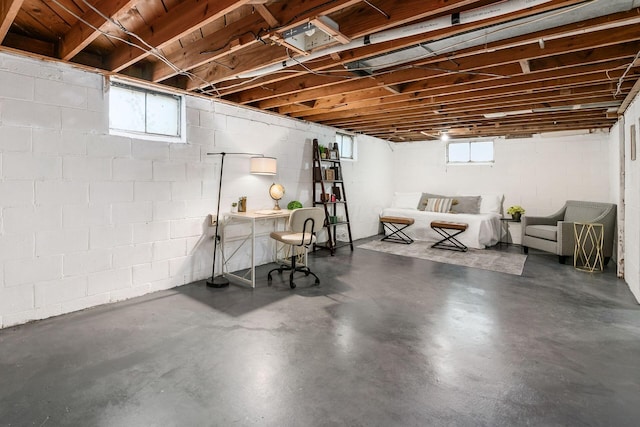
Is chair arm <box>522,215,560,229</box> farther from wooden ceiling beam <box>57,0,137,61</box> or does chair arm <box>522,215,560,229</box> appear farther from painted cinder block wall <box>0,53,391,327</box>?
wooden ceiling beam <box>57,0,137,61</box>

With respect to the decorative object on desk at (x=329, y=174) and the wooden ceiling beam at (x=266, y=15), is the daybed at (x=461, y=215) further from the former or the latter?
the wooden ceiling beam at (x=266, y=15)

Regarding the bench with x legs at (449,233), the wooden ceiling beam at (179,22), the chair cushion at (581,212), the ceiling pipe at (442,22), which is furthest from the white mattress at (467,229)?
the wooden ceiling beam at (179,22)

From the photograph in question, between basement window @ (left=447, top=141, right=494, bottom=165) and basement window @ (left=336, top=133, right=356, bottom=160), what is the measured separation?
7.42ft

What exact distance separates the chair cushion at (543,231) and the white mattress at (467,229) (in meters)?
0.61

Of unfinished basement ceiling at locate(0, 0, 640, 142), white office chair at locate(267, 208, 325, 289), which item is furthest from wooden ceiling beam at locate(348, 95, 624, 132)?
white office chair at locate(267, 208, 325, 289)

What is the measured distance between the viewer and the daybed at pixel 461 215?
19.3 ft

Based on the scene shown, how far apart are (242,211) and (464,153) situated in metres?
5.21

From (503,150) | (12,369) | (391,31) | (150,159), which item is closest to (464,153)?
(503,150)

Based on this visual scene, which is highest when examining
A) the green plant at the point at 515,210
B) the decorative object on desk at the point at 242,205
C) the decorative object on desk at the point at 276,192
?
the decorative object on desk at the point at 276,192

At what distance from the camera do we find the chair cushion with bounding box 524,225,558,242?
16.3ft

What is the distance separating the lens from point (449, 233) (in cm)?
621

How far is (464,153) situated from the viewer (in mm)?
7184

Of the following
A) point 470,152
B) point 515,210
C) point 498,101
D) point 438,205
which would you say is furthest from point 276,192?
point 470,152

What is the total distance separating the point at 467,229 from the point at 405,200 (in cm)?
181
